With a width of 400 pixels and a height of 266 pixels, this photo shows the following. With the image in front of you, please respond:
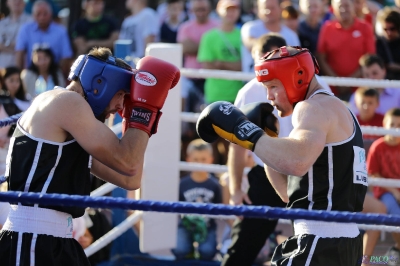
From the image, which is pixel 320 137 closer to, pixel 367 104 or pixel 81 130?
pixel 81 130

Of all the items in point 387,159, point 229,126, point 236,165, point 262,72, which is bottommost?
point 387,159

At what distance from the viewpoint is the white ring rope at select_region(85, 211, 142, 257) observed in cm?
458

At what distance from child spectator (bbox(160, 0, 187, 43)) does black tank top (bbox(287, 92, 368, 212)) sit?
4.86 m

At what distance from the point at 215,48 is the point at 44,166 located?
13.4ft

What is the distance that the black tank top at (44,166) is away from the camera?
302cm

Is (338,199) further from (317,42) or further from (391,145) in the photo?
(317,42)

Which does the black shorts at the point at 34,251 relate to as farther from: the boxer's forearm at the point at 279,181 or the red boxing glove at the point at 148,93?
the boxer's forearm at the point at 279,181

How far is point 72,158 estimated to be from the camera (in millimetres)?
3080

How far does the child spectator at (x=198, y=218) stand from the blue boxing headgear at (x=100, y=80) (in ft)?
8.63

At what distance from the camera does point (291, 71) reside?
322cm

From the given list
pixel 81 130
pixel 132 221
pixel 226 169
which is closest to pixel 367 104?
pixel 226 169

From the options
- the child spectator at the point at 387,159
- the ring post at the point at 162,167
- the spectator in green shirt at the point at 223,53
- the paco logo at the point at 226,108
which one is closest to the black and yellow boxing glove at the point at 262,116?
the paco logo at the point at 226,108

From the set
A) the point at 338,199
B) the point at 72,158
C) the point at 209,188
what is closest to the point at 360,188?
the point at 338,199

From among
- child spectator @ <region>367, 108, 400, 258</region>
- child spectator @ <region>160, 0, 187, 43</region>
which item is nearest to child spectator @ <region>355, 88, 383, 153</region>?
child spectator @ <region>367, 108, 400, 258</region>
